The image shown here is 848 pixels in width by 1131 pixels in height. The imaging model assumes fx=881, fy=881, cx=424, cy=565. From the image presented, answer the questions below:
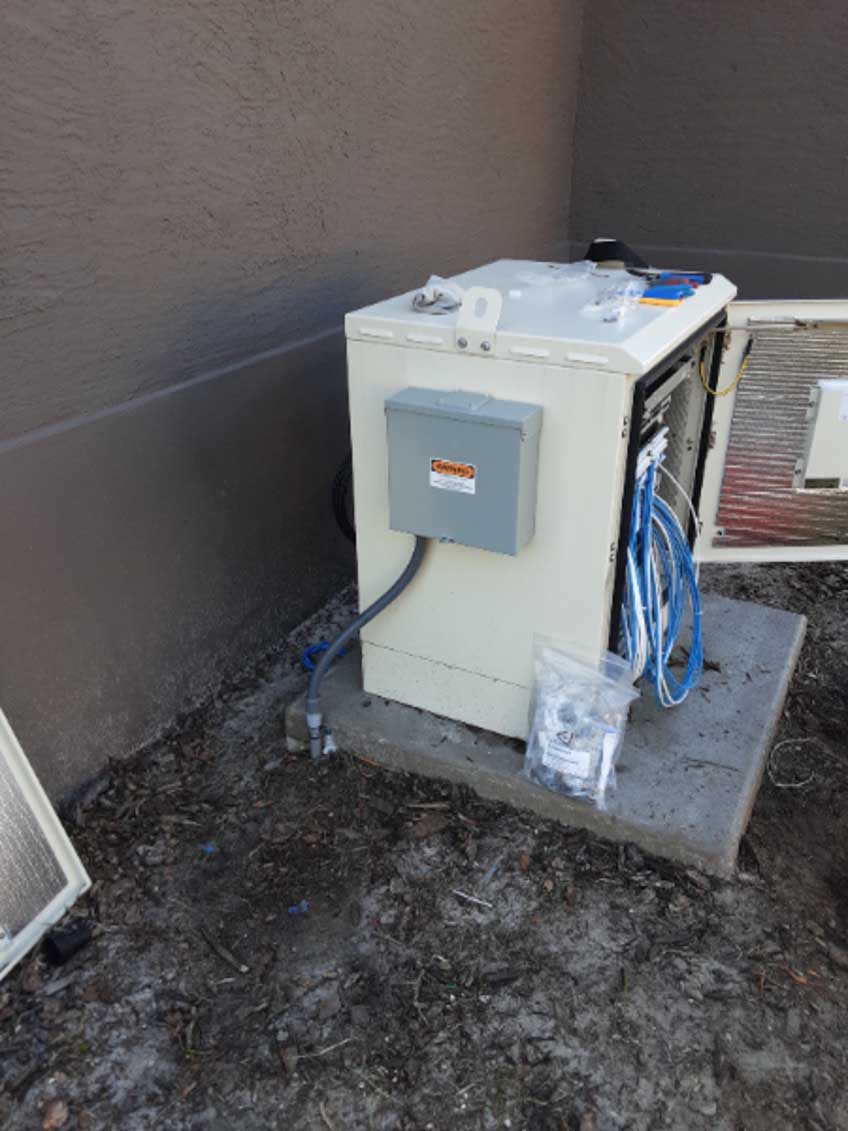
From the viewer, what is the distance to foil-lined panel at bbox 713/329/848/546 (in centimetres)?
231

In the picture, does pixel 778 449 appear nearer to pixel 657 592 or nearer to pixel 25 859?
pixel 657 592

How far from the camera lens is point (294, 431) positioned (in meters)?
2.74

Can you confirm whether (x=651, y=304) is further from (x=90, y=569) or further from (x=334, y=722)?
(x=90, y=569)

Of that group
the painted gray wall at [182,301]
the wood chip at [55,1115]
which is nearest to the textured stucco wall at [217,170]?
the painted gray wall at [182,301]

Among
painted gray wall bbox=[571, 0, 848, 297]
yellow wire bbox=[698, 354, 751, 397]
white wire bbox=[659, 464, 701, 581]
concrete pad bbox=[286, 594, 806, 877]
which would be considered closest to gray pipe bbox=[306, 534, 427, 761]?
concrete pad bbox=[286, 594, 806, 877]

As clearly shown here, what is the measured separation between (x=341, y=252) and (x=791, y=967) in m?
2.31

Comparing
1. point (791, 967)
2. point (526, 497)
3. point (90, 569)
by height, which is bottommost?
point (791, 967)

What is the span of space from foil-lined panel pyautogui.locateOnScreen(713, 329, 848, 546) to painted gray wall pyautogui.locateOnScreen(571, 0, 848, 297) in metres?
1.92

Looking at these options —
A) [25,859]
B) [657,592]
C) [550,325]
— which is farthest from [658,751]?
[25,859]

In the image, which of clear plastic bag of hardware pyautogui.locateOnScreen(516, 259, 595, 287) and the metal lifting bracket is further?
clear plastic bag of hardware pyautogui.locateOnScreen(516, 259, 595, 287)

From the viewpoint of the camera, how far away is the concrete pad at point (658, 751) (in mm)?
2016

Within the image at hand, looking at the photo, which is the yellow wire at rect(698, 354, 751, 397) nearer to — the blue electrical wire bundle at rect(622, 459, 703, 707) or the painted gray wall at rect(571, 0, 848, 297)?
the blue electrical wire bundle at rect(622, 459, 703, 707)

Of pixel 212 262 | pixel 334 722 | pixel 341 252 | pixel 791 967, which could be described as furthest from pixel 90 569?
pixel 791 967

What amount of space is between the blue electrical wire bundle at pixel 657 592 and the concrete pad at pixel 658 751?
0.31 ft
